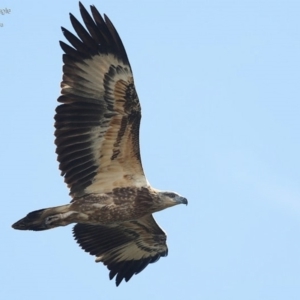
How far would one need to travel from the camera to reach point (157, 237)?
2211 centimetres

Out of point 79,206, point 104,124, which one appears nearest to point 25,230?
point 79,206

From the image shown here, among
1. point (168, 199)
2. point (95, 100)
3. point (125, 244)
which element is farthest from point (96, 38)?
point (125, 244)

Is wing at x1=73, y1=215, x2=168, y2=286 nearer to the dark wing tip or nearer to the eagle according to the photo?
the eagle

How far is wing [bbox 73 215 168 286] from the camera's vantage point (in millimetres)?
21922

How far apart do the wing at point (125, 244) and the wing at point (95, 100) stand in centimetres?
168

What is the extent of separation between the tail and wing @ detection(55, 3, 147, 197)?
1.88 ft

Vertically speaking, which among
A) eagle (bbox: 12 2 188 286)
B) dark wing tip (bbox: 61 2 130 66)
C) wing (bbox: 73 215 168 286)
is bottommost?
wing (bbox: 73 215 168 286)

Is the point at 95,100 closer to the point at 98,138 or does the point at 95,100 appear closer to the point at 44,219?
the point at 98,138

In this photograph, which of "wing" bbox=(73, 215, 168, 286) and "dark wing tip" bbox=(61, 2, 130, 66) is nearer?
"dark wing tip" bbox=(61, 2, 130, 66)

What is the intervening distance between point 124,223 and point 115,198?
1.57 metres

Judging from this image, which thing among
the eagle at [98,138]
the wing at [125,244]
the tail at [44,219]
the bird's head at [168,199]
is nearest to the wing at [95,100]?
the eagle at [98,138]

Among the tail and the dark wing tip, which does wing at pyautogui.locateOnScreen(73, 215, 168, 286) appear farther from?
the dark wing tip

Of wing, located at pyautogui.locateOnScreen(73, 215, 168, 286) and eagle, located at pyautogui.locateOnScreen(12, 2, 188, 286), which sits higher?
eagle, located at pyautogui.locateOnScreen(12, 2, 188, 286)

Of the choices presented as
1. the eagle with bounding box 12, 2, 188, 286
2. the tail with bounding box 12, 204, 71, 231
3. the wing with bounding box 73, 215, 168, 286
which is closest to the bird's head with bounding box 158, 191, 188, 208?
the eagle with bounding box 12, 2, 188, 286
